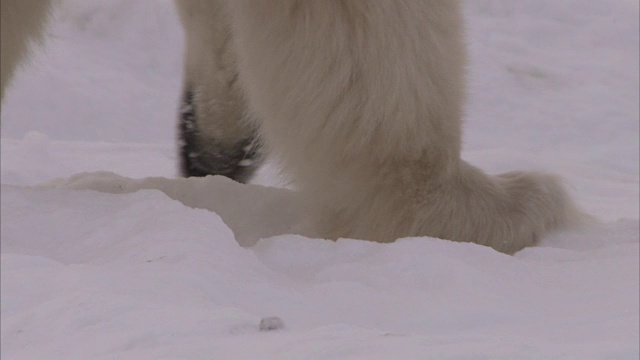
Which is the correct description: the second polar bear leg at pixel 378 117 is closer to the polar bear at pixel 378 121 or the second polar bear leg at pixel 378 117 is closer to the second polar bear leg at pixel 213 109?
the polar bear at pixel 378 121

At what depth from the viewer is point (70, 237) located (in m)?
1.36

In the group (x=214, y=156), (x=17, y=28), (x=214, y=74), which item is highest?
(x=17, y=28)

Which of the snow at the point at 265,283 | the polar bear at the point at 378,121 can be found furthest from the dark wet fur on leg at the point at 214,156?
the polar bear at the point at 378,121

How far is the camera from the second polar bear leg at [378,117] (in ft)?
5.18

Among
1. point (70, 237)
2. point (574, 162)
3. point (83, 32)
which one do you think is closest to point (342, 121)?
point (70, 237)

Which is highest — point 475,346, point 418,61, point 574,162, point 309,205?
point 475,346

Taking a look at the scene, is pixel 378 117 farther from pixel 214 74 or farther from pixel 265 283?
pixel 214 74

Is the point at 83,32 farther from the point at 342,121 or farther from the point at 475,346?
the point at 475,346

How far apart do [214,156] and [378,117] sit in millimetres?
699

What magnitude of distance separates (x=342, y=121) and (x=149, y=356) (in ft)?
2.45

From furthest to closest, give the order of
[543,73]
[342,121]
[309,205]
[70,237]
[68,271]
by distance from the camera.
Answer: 1. [543,73]
2. [309,205]
3. [342,121]
4. [70,237]
5. [68,271]

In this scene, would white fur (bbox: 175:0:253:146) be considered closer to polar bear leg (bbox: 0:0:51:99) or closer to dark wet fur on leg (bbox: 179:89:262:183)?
dark wet fur on leg (bbox: 179:89:262:183)

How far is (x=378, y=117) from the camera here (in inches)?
62.3

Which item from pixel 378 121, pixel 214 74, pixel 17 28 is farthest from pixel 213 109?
pixel 378 121
